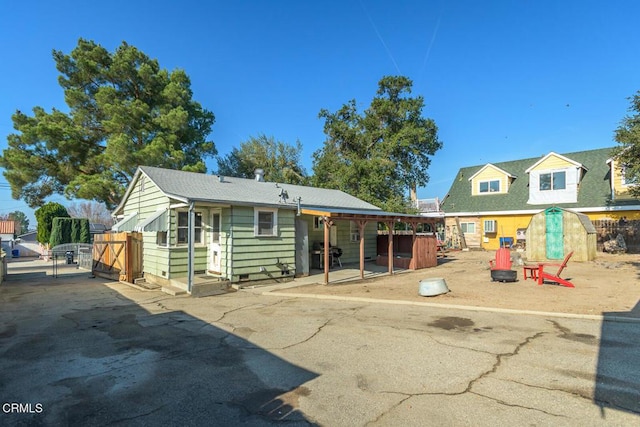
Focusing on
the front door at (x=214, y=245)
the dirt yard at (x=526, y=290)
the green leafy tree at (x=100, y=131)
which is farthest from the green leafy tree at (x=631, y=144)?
the green leafy tree at (x=100, y=131)

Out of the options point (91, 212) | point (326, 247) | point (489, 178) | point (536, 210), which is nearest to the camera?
point (326, 247)

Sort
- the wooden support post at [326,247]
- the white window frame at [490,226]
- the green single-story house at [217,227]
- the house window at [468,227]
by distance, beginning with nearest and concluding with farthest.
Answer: the green single-story house at [217,227] < the wooden support post at [326,247] < the white window frame at [490,226] < the house window at [468,227]

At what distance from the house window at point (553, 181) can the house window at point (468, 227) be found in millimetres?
5058

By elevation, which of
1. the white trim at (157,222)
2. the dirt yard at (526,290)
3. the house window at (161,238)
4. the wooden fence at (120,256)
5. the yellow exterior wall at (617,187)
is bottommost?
the dirt yard at (526,290)

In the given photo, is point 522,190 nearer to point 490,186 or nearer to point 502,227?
point 490,186

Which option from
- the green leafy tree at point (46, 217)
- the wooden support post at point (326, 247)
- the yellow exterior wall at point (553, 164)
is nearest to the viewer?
the wooden support post at point (326, 247)

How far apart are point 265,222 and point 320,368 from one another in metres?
7.97

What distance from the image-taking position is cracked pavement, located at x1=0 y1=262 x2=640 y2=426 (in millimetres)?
3402

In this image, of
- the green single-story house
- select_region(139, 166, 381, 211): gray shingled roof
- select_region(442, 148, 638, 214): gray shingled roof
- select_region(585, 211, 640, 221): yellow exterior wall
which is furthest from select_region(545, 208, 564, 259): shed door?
select_region(139, 166, 381, 211): gray shingled roof

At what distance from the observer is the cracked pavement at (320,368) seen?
11.2ft

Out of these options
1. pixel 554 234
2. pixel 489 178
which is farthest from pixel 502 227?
pixel 554 234

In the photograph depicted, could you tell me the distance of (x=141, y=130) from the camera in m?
24.9

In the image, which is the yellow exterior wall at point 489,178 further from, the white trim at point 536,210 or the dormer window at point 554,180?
the white trim at point 536,210

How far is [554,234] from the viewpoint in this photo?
17.7 m
